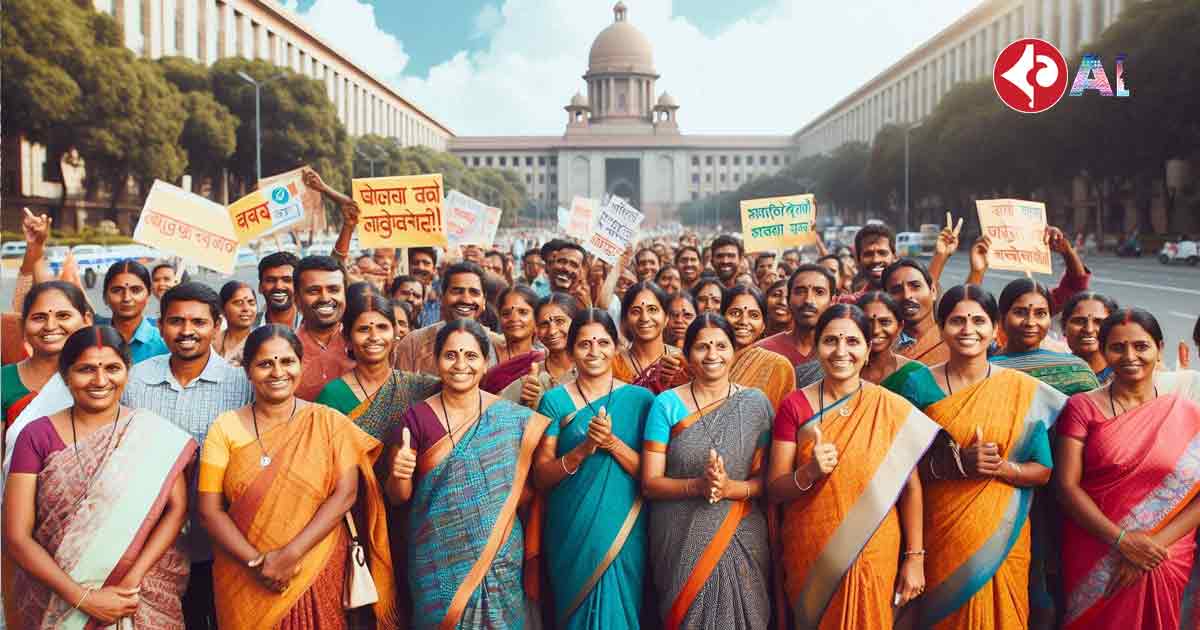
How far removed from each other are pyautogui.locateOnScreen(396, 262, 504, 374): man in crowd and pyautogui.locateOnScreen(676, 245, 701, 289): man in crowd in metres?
2.93

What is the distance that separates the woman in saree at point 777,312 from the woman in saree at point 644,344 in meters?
1.18

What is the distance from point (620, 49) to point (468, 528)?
3961 inches

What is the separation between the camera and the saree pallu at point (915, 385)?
133 inches

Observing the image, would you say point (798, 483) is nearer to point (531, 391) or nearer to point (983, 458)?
point (983, 458)

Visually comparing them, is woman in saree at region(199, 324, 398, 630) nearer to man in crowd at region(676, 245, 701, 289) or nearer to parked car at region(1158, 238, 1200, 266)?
man in crowd at region(676, 245, 701, 289)

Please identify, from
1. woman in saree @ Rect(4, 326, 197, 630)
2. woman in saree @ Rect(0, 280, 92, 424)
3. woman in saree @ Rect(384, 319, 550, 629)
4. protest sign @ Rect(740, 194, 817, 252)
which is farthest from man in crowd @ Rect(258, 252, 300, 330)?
protest sign @ Rect(740, 194, 817, 252)

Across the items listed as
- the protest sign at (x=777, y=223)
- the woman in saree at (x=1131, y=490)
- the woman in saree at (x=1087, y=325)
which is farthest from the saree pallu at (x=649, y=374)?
the protest sign at (x=777, y=223)

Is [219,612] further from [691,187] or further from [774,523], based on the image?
[691,187]

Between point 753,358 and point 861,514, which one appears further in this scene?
point 753,358

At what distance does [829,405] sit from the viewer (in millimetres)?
3275

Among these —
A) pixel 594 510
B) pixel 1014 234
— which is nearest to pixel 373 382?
pixel 594 510

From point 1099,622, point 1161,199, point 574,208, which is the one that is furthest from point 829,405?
point 1161,199

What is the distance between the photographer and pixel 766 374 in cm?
387

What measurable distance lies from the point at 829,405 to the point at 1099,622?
1.09 meters
